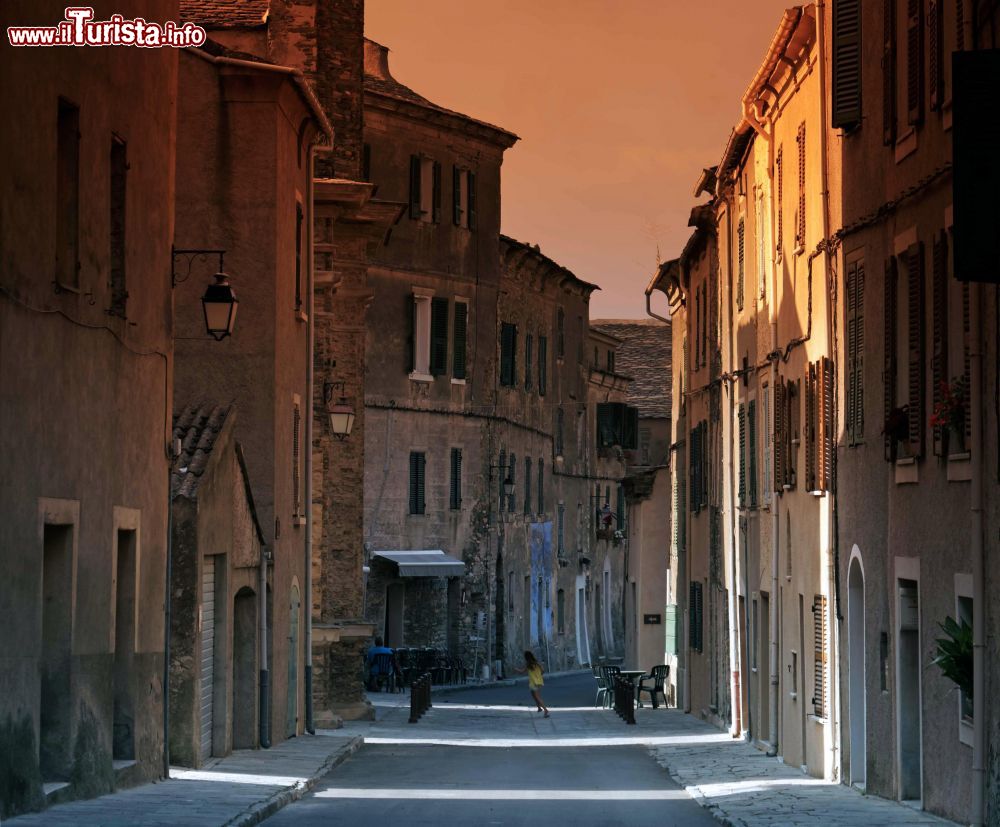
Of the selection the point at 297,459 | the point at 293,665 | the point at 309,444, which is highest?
the point at 309,444

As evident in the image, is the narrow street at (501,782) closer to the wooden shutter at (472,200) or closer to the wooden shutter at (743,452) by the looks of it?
the wooden shutter at (743,452)

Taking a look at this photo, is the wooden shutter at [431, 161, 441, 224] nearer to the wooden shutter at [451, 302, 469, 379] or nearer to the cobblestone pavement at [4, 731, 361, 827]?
the wooden shutter at [451, 302, 469, 379]

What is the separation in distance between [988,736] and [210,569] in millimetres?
11046

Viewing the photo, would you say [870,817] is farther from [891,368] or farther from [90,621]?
[90,621]

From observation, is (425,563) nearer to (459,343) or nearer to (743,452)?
(459,343)

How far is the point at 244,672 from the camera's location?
86.5 ft

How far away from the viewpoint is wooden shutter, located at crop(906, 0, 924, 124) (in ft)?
60.2

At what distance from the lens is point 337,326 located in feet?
115

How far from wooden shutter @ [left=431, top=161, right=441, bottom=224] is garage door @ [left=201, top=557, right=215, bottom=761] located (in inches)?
1328

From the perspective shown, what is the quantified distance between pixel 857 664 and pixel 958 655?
21.3ft

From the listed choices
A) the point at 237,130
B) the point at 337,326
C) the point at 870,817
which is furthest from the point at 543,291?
the point at 870,817

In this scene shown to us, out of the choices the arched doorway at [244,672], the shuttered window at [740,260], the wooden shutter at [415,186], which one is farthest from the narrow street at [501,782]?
the wooden shutter at [415,186]

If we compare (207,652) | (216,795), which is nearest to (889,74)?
(216,795)

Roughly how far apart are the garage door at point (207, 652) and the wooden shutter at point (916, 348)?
862cm
